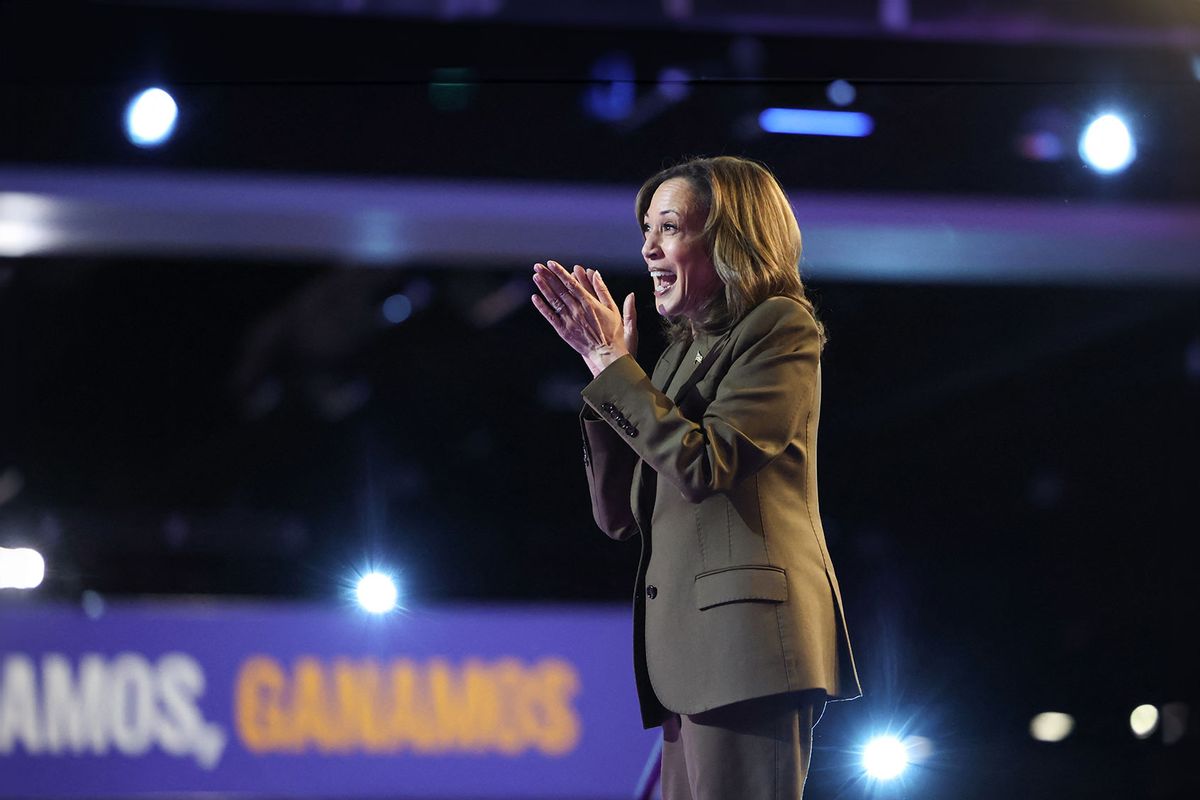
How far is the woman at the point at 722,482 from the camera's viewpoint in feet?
4.30

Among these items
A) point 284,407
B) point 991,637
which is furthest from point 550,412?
point 991,637

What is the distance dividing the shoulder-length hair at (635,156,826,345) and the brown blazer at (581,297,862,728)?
4 cm

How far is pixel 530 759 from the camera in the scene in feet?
10.5

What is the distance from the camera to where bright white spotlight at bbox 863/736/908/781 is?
2.91 meters

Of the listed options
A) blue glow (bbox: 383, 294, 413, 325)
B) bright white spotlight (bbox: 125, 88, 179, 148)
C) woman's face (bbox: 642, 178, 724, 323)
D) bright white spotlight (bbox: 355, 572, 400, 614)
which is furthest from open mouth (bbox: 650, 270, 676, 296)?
bright white spotlight (bbox: 125, 88, 179, 148)

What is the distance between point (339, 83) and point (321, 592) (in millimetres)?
1486

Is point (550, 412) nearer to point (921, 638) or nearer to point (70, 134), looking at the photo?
point (921, 638)

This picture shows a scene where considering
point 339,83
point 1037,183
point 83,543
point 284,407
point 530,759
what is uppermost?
point 339,83

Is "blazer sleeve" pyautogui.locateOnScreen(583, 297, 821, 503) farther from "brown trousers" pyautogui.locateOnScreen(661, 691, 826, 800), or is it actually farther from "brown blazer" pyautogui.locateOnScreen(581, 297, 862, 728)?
"brown trousers" pyautogui.locateOnScreen(661, 691, 826, 800)

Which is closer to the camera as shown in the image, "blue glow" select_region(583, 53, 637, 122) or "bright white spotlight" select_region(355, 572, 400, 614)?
"blue glow" select_region(583, 53, 637, 122)

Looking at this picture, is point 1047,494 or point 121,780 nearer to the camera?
point 121,780

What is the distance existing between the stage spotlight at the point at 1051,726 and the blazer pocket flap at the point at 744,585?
242 centimetres

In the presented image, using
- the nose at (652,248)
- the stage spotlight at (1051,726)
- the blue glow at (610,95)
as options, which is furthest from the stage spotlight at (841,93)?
the nose at (652,248)

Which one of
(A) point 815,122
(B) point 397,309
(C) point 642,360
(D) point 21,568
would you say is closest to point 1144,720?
(C) point 642,360
